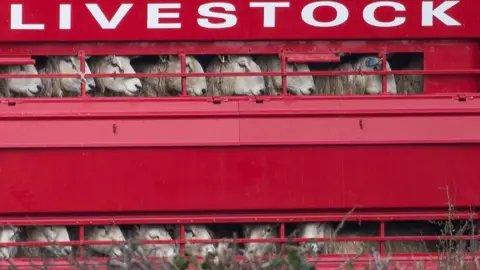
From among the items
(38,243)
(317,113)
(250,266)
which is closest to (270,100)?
(317,113)

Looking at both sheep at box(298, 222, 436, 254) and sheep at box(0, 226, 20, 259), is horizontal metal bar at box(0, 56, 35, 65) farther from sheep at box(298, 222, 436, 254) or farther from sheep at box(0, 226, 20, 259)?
sheep at box(298, 222, 436, 254)

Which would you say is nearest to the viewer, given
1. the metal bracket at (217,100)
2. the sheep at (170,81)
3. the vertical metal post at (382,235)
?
the vertical metal post at (382,235)

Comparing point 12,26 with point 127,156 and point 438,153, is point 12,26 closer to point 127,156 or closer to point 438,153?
point 127,156

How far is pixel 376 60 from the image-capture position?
988 cm

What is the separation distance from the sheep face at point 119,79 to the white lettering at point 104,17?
0.27 m

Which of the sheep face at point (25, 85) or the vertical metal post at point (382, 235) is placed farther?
the sheep face at point (25, 85)

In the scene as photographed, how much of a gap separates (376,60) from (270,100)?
1156mm

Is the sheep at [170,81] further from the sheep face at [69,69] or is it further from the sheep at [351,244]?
the sheep at [351,244]

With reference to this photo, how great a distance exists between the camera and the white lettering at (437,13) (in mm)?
9836

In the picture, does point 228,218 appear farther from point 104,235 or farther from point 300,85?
point 300,85

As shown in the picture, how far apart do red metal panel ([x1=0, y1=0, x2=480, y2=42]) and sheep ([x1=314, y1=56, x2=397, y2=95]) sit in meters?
0.25

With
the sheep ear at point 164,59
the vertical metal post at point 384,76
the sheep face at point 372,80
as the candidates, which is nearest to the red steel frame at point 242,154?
the vertical metal post at point 384,76

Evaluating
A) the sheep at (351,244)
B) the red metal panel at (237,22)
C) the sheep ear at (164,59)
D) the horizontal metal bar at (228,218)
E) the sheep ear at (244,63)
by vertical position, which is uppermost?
the red metal panel at (237,22)

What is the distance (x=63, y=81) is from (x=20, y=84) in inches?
14.2
